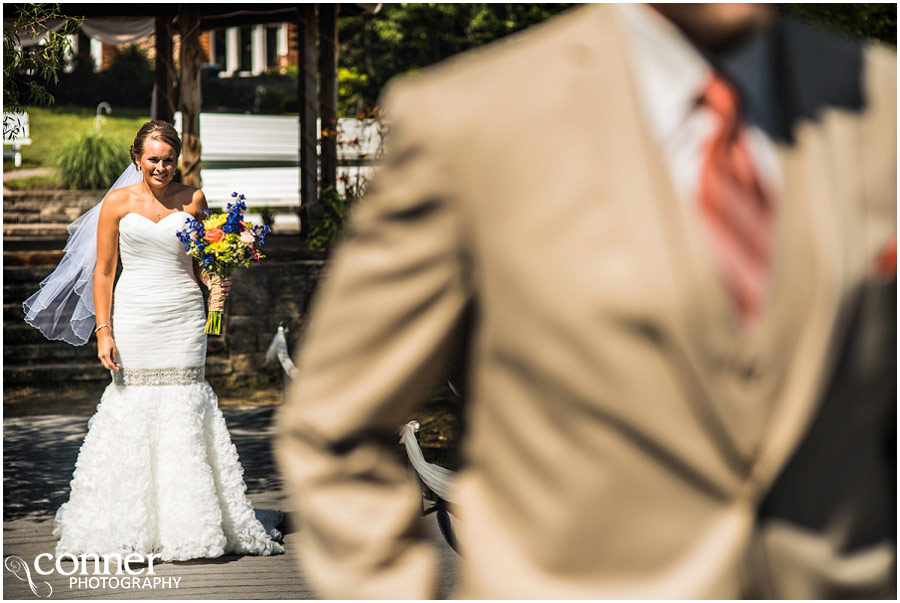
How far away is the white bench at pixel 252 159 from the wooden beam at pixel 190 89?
7102mm

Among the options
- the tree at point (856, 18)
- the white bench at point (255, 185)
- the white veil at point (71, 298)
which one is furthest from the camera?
the white bench at point (255, 185)

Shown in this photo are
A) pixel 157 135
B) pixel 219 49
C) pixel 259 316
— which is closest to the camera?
pixel 157 135

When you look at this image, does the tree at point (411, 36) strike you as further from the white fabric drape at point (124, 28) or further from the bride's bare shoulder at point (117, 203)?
the bride's bare shoulder at point (117, 203)

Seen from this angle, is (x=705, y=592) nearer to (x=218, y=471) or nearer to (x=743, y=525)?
(x=743, y=525)

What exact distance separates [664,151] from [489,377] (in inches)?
14.0

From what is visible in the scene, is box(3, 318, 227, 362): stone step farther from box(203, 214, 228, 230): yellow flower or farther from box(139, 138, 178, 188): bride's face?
box(139, 138, 178, 188): bride's face

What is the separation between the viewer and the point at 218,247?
23.1 ft

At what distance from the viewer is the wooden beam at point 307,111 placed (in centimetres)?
1709

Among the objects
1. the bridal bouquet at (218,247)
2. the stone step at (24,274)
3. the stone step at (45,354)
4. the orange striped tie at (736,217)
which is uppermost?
the orange striped tie at (736,217)

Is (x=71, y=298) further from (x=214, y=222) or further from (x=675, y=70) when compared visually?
(x=675, y=70)

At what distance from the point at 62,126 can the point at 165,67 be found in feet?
67.2

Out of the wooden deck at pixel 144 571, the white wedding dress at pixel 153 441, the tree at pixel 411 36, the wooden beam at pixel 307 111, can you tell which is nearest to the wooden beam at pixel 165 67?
the wooden beam at pixel 307 111

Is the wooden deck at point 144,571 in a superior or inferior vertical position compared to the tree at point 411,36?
inferior

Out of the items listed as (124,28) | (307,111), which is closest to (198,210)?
(307,111)
